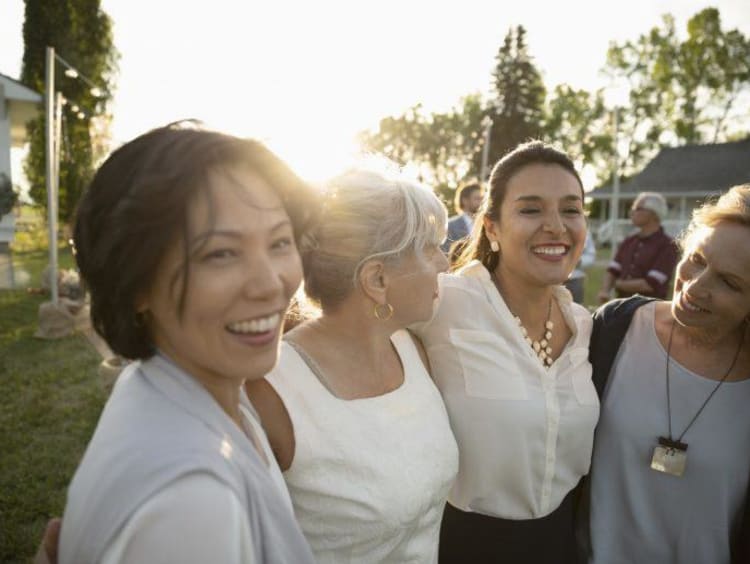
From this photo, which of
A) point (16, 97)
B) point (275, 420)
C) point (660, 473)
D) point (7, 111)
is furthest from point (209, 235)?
point (7, 111)

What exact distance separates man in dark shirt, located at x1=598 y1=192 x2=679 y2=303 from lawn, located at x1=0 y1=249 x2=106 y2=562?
21.9ft

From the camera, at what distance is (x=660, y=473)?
2332 mm

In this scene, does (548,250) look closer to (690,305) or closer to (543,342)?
(543,342)

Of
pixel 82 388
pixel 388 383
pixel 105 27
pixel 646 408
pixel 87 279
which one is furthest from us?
pixel 105 27

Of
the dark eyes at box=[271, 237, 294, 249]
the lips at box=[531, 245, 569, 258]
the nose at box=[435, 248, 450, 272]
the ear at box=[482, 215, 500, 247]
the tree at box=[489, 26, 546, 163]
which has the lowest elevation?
the nose at box=[435, 248, 450, 272]

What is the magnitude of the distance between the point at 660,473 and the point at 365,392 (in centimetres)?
127

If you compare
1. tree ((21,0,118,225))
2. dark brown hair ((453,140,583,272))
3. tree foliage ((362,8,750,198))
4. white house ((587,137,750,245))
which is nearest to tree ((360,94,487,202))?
tree foliage ((362,8,750,198))

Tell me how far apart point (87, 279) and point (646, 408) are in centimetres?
215

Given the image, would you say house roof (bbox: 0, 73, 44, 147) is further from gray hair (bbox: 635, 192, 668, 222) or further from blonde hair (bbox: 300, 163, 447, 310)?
blonde hair (bbox: 300, 163, 447, 310)

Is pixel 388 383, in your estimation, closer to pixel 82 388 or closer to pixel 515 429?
pixel 515 429

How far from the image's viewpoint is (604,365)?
253 cm

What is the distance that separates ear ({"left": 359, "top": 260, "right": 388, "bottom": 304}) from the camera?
2.05 meters

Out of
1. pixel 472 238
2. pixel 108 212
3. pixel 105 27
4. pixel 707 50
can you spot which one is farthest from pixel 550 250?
pixel 707 50

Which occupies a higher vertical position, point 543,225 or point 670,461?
point 543,225
